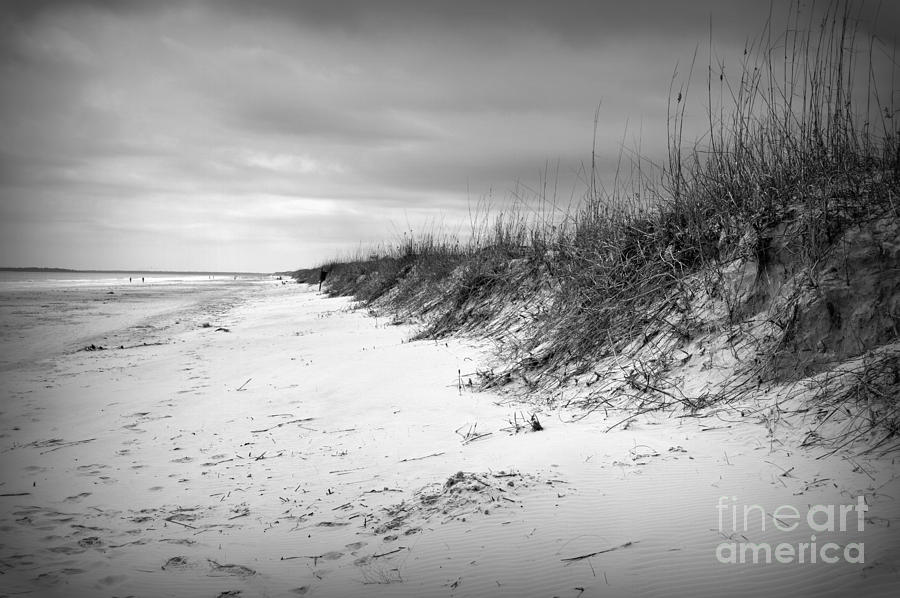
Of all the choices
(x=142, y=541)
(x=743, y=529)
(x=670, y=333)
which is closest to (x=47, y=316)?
(x=142, y=541)

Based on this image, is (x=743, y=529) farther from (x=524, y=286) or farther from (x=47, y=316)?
(x=47, y=316)

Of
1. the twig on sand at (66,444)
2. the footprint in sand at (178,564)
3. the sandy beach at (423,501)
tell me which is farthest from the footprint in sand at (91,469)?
the footprint in sand at (178,564)

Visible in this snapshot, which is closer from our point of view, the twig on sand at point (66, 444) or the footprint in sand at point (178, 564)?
the footprint in sand at point (178, 564)

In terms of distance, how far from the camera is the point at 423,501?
7.74ft

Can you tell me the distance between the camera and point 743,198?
4207 millimetres

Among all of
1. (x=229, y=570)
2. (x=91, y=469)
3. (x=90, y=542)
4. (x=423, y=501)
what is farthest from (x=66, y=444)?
(x=423, y=501)

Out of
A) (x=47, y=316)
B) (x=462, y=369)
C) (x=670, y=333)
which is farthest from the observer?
(x=47, y=316)

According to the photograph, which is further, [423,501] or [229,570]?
[423,501]

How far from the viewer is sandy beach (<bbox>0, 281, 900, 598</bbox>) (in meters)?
1.71

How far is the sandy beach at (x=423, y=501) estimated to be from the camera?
1714mm

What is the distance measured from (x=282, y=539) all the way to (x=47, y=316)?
13.8 meters

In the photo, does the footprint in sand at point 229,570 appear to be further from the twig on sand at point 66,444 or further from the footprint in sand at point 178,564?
the twig on sand at point 66,444

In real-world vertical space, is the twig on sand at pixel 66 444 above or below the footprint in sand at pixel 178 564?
above

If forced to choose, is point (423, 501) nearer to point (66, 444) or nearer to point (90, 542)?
point (90, 542)
